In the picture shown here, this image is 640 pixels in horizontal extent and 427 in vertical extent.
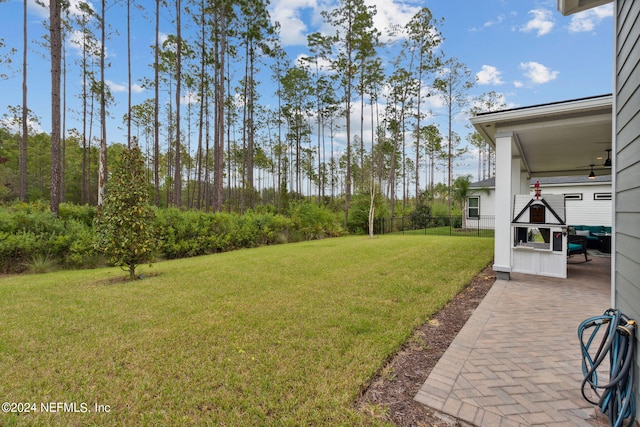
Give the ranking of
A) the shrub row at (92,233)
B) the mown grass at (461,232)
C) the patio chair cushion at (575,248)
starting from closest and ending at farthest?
the patio chair cushion at (575,248) → the shrub row at (92,233) → the mown grass at (461,232)

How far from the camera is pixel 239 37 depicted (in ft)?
47.2

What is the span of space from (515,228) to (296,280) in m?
4.22

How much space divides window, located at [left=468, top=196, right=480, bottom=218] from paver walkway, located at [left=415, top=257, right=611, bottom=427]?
14.7m

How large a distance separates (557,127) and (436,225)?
16125 millimetres

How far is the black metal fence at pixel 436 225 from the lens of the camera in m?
16.6

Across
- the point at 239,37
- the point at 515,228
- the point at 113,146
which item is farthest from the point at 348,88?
the point at 113,146

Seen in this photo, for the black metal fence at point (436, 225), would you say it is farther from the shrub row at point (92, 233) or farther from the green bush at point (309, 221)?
the shrub row at point (92, 233)

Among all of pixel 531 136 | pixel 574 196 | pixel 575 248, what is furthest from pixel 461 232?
pixel 531 136

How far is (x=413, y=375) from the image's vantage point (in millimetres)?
2191

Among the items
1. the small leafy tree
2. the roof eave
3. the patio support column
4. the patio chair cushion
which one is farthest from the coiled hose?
the small leafy tree

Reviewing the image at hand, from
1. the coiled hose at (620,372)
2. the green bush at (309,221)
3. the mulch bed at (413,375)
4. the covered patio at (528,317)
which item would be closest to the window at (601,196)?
the covered patio at (528,317)

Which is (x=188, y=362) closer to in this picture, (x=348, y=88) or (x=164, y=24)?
(x=164, y=24)

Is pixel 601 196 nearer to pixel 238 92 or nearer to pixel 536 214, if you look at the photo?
pixel 536 214

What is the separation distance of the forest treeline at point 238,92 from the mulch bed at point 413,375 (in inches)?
344
